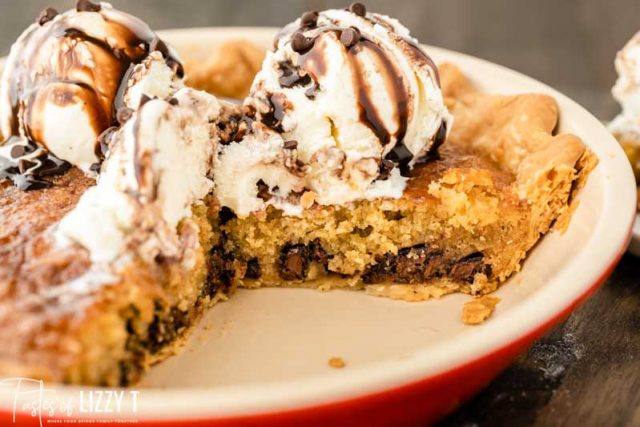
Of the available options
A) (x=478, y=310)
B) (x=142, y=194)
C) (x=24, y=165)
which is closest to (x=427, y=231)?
(x=478, y=310)

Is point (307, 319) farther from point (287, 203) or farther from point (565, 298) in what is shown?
point (565, 298)

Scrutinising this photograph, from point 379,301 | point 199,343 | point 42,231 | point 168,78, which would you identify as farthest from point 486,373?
point 168,78

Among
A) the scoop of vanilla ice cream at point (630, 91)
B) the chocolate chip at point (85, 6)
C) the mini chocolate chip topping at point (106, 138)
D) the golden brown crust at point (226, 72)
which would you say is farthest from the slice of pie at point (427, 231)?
the golden brown crust at point (226, 72)

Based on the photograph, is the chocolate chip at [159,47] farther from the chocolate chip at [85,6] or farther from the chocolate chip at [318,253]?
the chocolate chip at [318,253]

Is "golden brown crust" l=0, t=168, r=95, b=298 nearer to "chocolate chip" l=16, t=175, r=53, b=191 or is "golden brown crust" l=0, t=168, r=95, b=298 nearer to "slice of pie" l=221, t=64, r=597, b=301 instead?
"chocolate chip" l=16, t=175, r=53, b=191

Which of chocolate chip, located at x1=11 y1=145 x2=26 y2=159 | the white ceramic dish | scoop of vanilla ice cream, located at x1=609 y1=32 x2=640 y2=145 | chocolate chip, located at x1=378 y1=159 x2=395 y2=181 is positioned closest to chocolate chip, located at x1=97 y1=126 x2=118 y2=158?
chocolate chip, located at x1=11 y1=145 x2=26 y2=159
